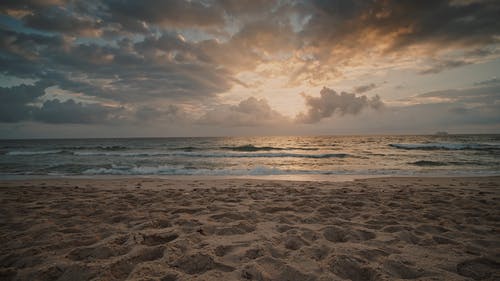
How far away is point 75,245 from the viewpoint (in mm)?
2838

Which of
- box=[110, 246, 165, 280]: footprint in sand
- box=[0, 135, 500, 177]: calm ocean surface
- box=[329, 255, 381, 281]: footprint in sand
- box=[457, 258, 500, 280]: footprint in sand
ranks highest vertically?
box=[110, 246, 165, 280]: footprint in sand

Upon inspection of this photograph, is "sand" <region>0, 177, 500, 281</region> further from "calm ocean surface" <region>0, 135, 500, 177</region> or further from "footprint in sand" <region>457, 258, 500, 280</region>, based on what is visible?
"calm ocean surface" <region>0, 135, 500, 177</region>

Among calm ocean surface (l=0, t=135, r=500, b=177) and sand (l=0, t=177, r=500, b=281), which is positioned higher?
→ sand (l=0, t=177, r=500, b=281)

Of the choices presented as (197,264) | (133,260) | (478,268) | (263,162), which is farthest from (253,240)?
(263,162)

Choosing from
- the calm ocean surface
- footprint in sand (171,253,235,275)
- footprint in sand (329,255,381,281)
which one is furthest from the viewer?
the calm ocean surface

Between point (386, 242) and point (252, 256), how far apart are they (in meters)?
1.77

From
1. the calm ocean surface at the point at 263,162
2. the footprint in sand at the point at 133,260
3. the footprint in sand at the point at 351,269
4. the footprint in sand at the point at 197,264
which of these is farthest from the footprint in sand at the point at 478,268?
the calm ocean surface at the point at 263,162

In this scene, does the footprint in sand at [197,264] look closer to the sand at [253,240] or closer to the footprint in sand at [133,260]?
the sand at [253,240]

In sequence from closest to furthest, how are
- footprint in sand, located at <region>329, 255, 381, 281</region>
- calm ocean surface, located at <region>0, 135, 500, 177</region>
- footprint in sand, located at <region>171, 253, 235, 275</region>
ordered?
footprint in sand, located at <region>329, 255, 381, 281</region>, footprint in sand, located at <region>171, 253, 235, 275</region>, calm ocean surface, located at <region>0, 135, 500, 177</region>

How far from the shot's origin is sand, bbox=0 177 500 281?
2268mm

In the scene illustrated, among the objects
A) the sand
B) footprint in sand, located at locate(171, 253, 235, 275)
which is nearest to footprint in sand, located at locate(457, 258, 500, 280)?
the sand

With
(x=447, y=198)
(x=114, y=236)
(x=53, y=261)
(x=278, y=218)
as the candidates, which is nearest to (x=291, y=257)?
(x=278, y=218)

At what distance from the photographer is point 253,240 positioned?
117 inches

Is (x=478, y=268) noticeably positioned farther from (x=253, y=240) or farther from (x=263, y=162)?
(x=263, y=162)
